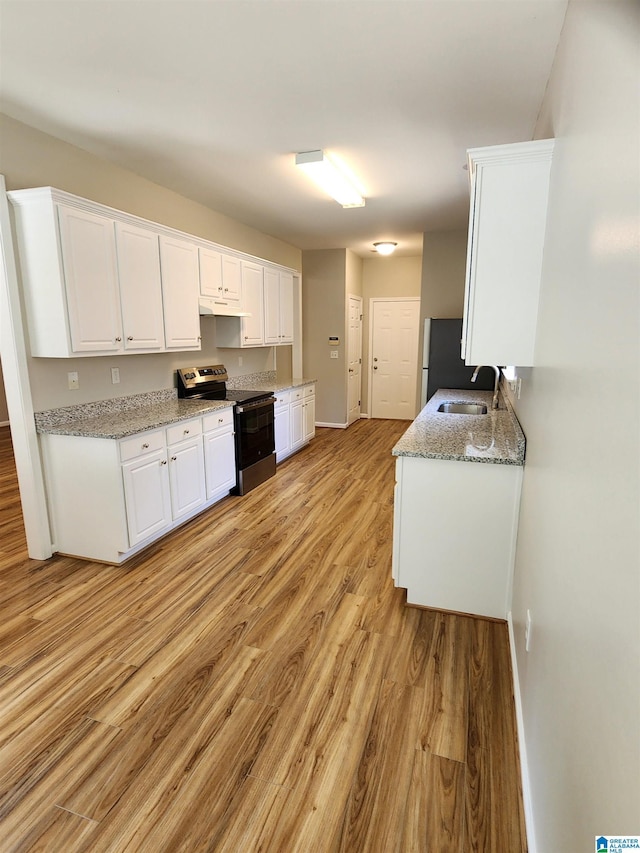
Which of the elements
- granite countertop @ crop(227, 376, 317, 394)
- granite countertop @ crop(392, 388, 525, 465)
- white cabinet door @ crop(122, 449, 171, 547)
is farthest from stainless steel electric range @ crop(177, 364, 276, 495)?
granite countertop @ crop(392, 388, 525, 465)

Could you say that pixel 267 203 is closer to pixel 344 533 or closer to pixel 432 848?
pixel 344 533

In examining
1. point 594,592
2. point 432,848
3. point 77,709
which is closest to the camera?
point 594,592

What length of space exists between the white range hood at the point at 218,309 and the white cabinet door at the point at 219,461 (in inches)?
44.0

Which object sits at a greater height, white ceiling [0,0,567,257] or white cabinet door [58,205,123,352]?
white ceiling [0,0,567,257]

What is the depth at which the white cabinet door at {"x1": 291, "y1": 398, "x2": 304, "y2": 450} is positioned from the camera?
17.9ft

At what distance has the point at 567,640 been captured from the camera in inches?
42.6

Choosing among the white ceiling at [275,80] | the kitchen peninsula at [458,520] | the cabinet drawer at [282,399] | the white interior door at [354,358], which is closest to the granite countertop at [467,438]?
the kitchen peninsula at [458,520]

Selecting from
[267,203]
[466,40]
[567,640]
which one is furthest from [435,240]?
[567,640]

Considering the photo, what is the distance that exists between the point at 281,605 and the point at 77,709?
105 cm

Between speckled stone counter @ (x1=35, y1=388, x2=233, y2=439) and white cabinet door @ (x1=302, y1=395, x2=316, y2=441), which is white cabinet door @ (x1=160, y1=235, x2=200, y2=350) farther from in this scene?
white cabinet door @ (x1=302, y1=395, x2=316, y2=441)

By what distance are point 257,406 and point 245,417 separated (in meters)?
0.24

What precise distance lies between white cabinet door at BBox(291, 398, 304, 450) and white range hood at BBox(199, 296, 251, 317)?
1.29m

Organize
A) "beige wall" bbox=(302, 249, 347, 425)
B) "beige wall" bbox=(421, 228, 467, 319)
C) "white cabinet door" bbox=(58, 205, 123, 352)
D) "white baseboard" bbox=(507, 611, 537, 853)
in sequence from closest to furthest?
"white baseboard" bbox=(507, 611, 537, 853), "white cabinet door" bbox=(58, 205, 123, 352), "beige wall" bbox=(421, 228, 467, 319), "beige wall" bbox=(302, 249, 347, 425)

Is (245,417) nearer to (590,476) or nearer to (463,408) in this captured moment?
(463,408)
